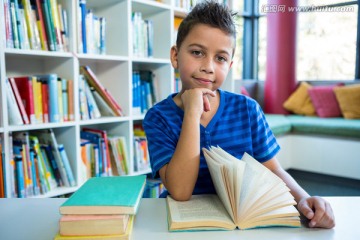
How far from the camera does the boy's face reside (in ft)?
3.17

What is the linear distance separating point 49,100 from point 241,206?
4.84 ft

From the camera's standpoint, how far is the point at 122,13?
212cm

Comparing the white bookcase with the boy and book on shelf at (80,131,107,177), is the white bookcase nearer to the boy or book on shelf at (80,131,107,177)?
book on shelf at (80,131,107,177)

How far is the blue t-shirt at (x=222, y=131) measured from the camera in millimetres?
982

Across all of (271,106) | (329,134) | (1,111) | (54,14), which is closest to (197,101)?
(1,111)

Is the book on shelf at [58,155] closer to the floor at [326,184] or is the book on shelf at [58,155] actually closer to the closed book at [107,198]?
the closed book at [107,198]

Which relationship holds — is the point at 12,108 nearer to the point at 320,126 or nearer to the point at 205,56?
the point at 205,56

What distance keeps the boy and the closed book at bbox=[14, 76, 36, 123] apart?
0.97 metres

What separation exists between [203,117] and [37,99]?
1.11 meters

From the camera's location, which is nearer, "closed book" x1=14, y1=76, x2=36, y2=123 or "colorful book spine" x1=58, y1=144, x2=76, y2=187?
"closed book" x1=14, y1=76, x2=36, y2=123

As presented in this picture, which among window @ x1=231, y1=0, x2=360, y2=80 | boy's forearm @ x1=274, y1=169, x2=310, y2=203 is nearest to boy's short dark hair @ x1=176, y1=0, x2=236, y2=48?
boy's forearm @ x1=274, y1=169, x2=310, y2=203

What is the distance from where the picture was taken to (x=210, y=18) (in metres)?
1.00

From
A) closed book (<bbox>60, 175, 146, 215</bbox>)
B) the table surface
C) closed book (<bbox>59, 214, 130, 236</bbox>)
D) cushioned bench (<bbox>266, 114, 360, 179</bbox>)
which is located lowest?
cushioned bench (<bbox>266, 114, 360, 179</bbox>)

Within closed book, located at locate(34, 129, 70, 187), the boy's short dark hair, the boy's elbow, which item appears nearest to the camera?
the boy's elbow
